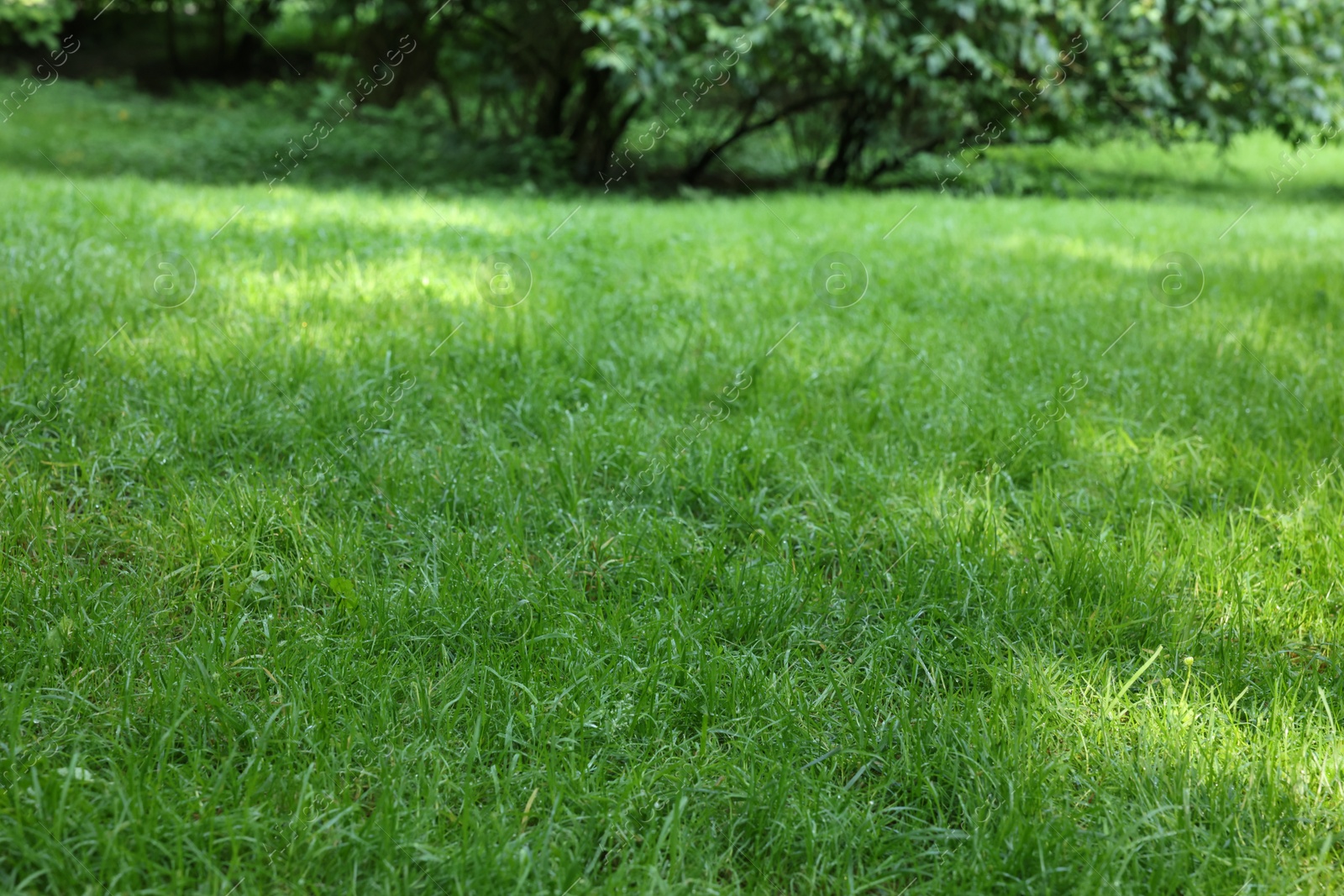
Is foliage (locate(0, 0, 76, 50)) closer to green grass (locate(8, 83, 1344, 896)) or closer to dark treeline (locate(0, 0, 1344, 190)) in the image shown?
dark treeline (locate(0, 0, 1344, 190))

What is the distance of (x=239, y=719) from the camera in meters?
1.76

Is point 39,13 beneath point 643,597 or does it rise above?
above

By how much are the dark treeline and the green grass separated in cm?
462

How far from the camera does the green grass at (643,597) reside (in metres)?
1.57

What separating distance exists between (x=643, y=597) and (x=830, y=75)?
8.56 meters

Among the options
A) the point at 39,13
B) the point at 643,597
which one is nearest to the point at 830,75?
the point at 39,13

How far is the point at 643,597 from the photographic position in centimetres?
222

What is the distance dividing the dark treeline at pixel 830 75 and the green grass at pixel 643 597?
462 centimetres

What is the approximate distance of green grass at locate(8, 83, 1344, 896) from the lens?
5.15ft

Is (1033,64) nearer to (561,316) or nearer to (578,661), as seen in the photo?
(561,316)

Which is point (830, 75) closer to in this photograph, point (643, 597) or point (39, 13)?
point (39, 13)

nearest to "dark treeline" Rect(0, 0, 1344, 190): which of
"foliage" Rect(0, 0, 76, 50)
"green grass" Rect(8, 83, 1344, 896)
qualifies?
"foliage" Rect(0, 0, 76, 50)

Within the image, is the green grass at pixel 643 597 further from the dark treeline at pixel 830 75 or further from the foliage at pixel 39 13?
the foliage at pixel 39 13

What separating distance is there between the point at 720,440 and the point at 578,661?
1.08 metres
